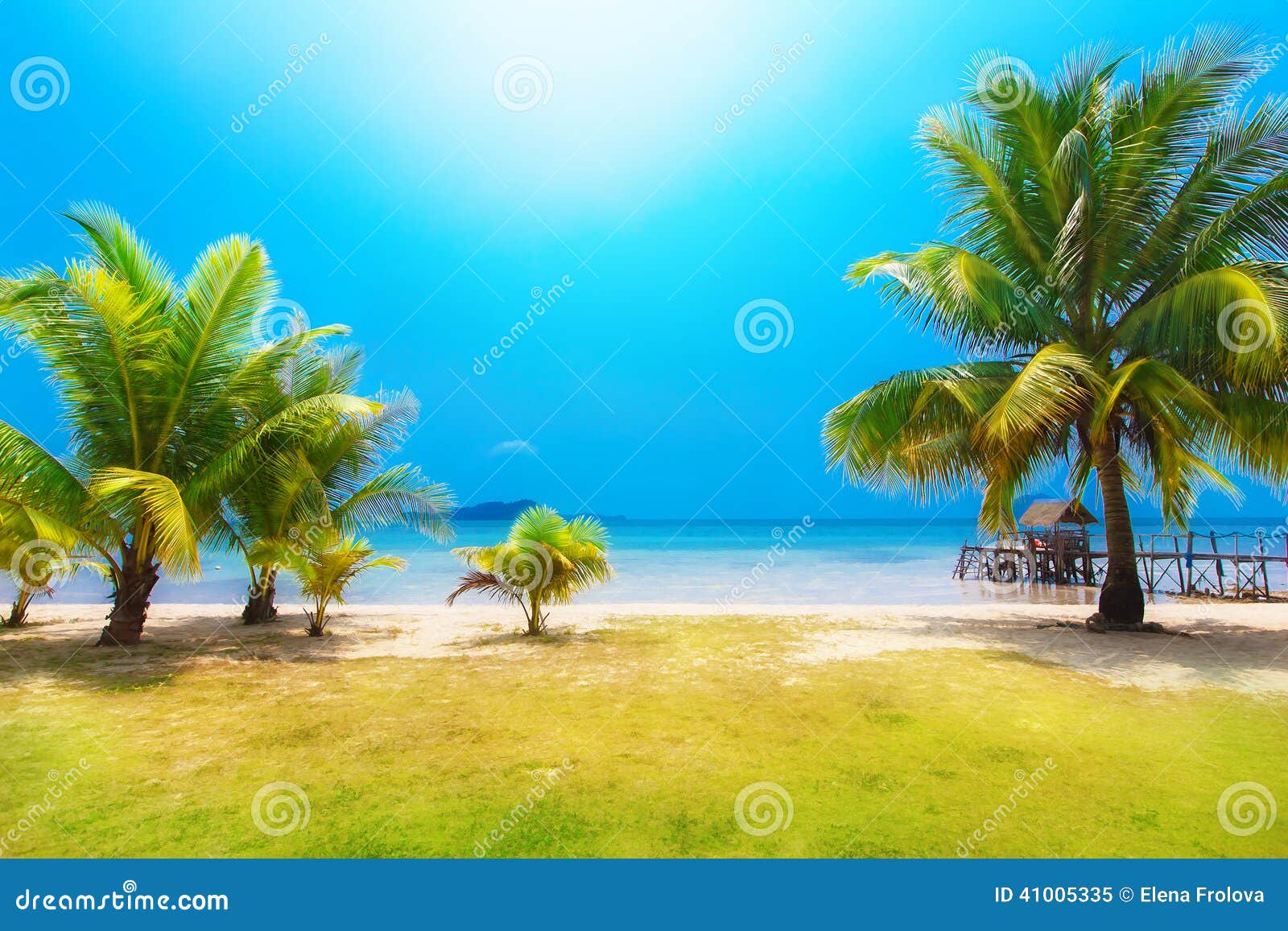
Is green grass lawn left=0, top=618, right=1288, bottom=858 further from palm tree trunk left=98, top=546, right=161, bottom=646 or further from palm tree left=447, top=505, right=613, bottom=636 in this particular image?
palm tree left=447, top=505, right=613, bottom=636

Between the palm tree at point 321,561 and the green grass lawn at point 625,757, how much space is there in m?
1.92

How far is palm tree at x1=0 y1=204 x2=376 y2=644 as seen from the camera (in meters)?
8.20

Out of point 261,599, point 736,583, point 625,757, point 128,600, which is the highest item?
point 625,757

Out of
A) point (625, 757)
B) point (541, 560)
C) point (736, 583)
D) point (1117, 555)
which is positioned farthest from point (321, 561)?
point (736, 583)

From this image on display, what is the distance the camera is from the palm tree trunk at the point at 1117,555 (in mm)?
10383

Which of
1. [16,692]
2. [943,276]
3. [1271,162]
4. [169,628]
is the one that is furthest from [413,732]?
[1271,162]

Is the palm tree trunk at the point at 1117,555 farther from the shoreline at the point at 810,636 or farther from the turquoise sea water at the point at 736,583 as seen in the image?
the turquoise sea water at the point at 736,583

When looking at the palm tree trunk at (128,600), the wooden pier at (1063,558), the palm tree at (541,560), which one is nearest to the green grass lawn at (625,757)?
the palm tree trunk at (128,600)

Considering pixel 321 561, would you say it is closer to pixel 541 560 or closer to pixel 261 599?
pixel 261 599

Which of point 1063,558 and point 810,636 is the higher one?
point 810,636

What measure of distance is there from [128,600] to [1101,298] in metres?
16.0

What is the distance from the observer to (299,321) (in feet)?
38.6

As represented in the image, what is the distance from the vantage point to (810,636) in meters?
10.3

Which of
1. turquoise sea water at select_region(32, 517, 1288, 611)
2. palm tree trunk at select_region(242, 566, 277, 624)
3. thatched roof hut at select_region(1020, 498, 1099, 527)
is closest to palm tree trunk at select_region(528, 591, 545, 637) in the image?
palm tree trunk at select_region(242, 566, 277, 624)
